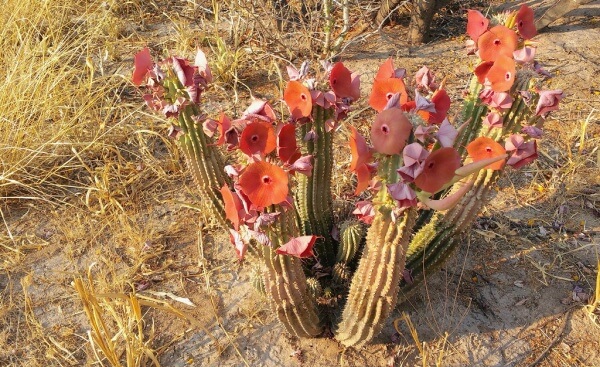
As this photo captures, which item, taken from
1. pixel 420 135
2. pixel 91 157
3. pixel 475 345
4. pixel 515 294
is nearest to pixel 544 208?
pixel 515 294

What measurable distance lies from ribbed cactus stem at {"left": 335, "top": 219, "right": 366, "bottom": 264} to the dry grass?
0.50m

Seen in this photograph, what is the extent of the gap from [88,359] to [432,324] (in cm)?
163

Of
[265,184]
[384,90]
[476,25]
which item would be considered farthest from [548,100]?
[265,184]

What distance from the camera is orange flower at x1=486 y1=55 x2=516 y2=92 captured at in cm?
187

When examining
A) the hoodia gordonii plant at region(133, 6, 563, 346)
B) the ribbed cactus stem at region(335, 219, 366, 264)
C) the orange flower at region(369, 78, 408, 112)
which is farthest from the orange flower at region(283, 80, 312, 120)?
the ribbed cactus stem at region(335, 219, 366, 264)

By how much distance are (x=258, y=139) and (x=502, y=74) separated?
3.09ft

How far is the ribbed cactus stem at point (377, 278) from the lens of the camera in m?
1.67

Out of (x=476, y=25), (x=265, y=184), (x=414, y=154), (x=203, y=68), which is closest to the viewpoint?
(x=414, y=154)

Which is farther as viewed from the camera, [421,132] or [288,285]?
[288,285]

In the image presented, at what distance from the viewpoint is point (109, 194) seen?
126 inches

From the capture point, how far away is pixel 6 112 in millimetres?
3338

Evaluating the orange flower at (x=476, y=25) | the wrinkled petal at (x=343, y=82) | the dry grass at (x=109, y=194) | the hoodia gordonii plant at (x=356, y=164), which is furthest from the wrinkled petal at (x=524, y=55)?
the dry grass at (x=109, y=194)

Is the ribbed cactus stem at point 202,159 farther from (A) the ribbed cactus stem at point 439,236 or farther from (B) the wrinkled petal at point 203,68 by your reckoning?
(A) the ribbed cactus stem at point 439,236

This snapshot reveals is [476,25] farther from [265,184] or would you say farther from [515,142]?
[265,184]
